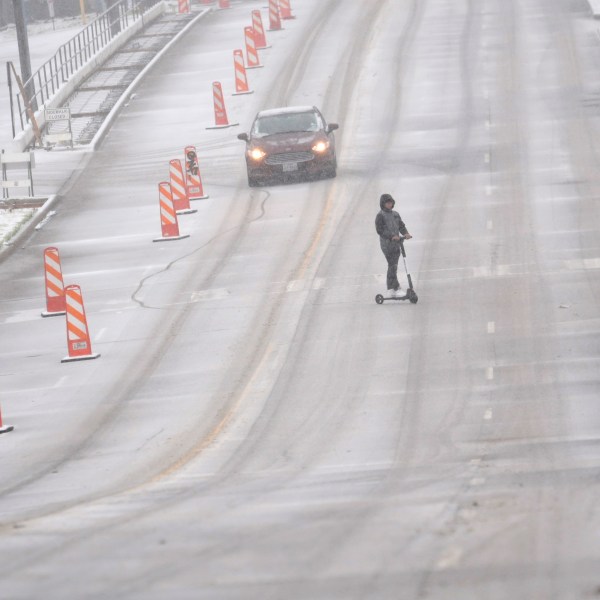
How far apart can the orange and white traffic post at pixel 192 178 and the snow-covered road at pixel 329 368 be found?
722mm

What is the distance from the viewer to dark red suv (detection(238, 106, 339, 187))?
1323 inches

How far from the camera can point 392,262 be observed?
885 inches

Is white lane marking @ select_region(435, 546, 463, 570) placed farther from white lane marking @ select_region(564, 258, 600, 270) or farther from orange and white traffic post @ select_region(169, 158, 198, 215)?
orange and white traffic post @ select_region(169, 158, 198, 215)

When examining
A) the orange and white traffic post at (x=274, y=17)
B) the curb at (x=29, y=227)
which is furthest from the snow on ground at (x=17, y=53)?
the orange and white traffic post at (x=274, y=17)

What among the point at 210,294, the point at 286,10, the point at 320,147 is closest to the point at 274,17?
the point at 286,10

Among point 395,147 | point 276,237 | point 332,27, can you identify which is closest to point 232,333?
point 276,237

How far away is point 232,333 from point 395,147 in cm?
1581

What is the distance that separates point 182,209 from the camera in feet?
106

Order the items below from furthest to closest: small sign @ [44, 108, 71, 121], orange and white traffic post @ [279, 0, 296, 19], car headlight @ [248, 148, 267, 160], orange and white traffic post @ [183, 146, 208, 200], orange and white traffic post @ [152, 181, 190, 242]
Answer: orange and white traffic post @ [279, 0, 296, 19] → small sign @ [44, 108, 71, 121] → car headlight @ [248, 148, 267, 160] → orange and white traffic post @ [183, 146, 208, 200] → orange and white traffic post @ [152, 181, 190, 242]

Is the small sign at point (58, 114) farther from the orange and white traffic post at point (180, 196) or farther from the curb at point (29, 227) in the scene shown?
the orange and white traffic post at point (180, 196)

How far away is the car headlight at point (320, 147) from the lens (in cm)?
3356

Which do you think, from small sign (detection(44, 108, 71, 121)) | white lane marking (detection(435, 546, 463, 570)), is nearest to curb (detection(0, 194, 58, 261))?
small sign (detection(44, 108, 71, 121))

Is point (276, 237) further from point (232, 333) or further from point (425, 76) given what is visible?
point (425, 76)

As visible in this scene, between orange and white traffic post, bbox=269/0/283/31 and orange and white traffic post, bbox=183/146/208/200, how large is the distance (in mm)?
23363
